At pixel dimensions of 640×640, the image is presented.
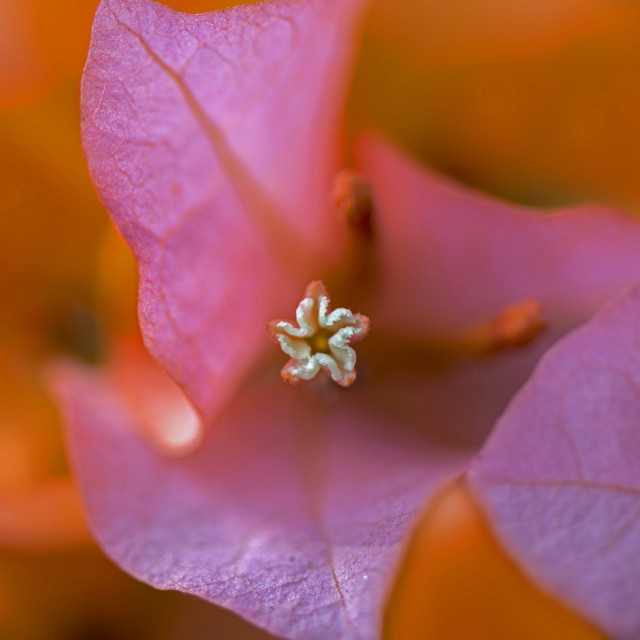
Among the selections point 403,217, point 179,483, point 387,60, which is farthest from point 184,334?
point 387,60

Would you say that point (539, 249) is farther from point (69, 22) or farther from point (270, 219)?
point (69, 22)

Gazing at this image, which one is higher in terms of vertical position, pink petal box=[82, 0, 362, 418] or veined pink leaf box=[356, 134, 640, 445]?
pink petal box=[82, 0, 362, 418]

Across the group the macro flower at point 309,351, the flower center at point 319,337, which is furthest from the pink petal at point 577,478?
the flower center at point 319,337

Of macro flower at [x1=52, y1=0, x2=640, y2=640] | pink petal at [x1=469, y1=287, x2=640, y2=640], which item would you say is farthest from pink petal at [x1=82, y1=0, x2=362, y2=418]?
pink petal at [x1=469, y1=287, x2=640, y2=640]

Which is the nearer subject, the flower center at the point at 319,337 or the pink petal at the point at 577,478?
the pink petal at the point at 577,478

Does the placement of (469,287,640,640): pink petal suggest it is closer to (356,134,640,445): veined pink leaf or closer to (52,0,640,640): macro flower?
(52,0,640,640): macro flower

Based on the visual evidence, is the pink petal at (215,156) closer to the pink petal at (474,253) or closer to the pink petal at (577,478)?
the pink petal at (474,253)
